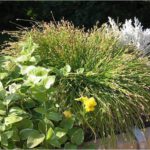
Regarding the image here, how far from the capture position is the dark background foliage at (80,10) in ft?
17.5

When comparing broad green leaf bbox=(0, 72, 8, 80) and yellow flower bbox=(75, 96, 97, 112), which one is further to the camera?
broad green leaf bbox=(0, 72, 8, 80)

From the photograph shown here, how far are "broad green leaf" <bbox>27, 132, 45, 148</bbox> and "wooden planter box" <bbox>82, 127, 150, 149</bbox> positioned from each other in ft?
1.12

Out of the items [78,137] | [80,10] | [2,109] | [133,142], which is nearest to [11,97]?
[2,109]

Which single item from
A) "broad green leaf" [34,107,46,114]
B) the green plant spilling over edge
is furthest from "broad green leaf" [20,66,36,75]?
"broad green leaf" [34,107,46,114]

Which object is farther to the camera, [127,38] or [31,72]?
[127,38]

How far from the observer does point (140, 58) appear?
292cm

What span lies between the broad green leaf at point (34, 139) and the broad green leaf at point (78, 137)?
180 mm

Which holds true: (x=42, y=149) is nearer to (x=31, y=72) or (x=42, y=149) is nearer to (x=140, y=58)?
(x=31, y=72)

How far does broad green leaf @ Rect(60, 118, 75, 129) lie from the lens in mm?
2457

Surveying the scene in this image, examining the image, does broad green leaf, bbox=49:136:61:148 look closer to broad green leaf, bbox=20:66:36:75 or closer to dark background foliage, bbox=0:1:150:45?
broad green leaf, bbox=20:66:36:75

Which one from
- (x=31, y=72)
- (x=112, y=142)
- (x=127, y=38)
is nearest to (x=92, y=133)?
(x=112, y=142)

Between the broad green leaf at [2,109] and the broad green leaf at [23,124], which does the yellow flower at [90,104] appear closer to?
the broad green leaf at [23,124]

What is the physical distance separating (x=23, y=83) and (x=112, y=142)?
636 mm

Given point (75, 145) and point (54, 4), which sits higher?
point (54, 4)
